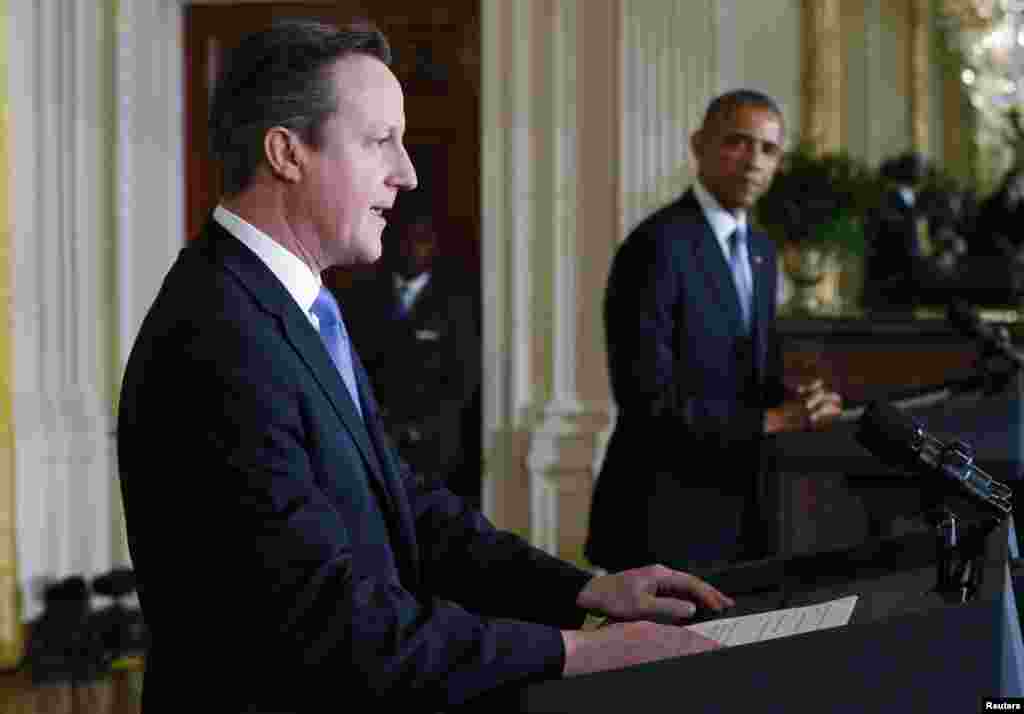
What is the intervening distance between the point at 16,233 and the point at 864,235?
3.59 meters

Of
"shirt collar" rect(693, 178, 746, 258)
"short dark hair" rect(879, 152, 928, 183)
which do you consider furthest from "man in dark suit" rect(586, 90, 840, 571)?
"short dark hair" rect(879, 152, 928, 183)

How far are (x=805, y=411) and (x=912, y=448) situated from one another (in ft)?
5.47

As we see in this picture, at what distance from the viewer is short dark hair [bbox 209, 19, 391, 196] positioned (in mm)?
1773

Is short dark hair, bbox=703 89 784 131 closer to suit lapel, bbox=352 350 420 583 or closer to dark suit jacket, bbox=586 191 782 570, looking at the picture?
dark suit jacket, bbox=586 191 782 570

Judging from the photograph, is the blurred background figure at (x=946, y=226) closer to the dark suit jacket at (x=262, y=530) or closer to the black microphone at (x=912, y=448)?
the black microphone at (x=912, y=448)

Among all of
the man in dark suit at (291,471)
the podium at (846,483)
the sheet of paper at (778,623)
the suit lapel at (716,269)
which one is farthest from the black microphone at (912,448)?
the suit lapel at (716,269)

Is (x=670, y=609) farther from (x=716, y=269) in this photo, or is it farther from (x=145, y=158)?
(x=145, y=158)

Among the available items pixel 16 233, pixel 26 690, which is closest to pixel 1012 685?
pixel 26 690

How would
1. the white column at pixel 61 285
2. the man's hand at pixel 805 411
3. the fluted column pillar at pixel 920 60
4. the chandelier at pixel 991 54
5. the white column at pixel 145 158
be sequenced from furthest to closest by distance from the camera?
the fluted column pillar at pixel 920 60
the chandelier at pixel 991 54
the white column at pixel 145 158
the white column at pixel 61 285
the man's hand at pixel 805 411

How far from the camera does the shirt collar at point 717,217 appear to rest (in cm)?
366

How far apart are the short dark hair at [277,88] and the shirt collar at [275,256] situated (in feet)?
0.13

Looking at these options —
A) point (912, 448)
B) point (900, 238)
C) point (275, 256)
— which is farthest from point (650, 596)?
point (900, 238)

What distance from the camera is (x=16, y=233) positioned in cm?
543

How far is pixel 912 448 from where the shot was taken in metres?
1.79
